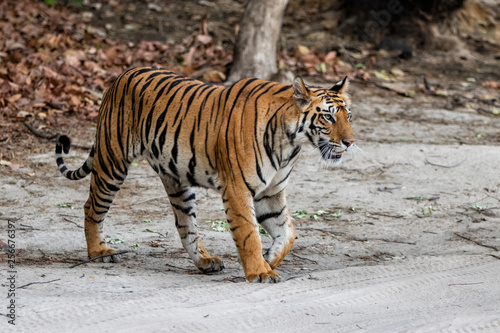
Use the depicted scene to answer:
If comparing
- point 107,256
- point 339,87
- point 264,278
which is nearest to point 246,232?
point 264,278

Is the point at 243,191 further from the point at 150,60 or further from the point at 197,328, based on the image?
the point at 150,60

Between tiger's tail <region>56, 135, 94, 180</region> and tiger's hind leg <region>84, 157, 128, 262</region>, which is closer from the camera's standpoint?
tiger's hind leg <region>84, 157, 128, 262</region>

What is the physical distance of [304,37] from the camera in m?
13.4

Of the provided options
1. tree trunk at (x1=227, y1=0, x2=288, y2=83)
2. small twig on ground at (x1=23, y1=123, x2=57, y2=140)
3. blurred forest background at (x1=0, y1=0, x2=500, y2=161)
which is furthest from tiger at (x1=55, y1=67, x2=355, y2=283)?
tree trunk at (x1=227, y1=0, x2=288, y2=83)

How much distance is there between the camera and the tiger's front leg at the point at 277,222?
4.61 meters

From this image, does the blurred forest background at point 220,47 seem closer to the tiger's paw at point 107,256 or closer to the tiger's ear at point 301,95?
the tiger's paw at point 107,256

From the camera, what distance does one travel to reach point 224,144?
4395mm

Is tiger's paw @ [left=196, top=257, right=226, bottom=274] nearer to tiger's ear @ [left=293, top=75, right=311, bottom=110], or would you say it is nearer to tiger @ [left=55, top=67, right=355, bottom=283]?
tiger @ [left=55, top=67, right=355, bottom=283]

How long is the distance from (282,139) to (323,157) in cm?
29

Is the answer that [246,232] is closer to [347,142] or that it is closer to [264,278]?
[264,278]

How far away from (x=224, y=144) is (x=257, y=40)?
19.5 feet

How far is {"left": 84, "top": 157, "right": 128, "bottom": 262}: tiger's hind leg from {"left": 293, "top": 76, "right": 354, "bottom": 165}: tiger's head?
1.53 meters

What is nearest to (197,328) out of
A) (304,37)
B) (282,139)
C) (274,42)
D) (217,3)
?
(282,139)

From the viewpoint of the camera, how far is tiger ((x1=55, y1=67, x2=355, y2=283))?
4.29 m
